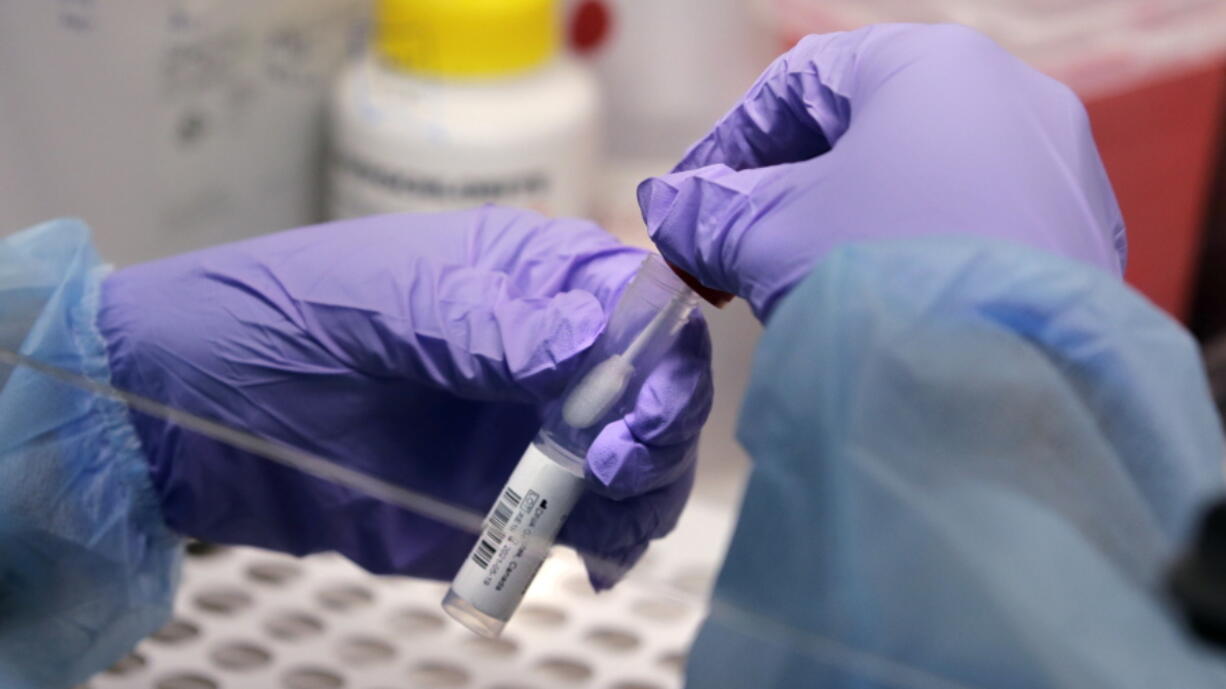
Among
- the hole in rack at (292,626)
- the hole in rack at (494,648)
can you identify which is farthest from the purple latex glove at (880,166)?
the hole in rack at (292,626)

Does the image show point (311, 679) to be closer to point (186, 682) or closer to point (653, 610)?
point (186, 682)

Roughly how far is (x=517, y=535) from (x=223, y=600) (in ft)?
1.40

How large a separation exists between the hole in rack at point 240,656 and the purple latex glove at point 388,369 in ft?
0.41

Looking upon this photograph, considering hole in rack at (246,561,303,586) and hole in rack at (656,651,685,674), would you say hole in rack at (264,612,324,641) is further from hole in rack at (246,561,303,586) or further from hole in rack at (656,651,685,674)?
hole in rack at (656,651,685,674)

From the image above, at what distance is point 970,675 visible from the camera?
48cm

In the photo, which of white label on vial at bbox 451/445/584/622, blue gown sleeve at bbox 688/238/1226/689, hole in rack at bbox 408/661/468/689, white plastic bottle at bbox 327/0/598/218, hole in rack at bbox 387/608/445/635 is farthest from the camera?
white plastic bottle at bbox 327/0/598/218

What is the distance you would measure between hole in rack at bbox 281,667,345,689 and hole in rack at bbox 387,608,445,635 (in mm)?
79

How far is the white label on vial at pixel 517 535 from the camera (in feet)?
2.03

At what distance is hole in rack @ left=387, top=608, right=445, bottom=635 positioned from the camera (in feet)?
2.89

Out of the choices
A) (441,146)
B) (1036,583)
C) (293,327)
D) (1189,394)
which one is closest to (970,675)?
(1036,583)

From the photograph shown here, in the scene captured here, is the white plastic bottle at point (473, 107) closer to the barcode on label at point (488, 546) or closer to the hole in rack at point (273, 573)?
the hole in rack at point (273, 573)

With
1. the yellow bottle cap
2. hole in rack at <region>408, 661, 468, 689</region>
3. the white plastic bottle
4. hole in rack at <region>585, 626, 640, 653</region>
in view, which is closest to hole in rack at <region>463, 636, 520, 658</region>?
hole in rack at <region>408, 661, 468, 689</region>

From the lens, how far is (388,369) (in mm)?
713

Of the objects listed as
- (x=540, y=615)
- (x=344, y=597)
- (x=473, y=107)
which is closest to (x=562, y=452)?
(x=540, y=615)
